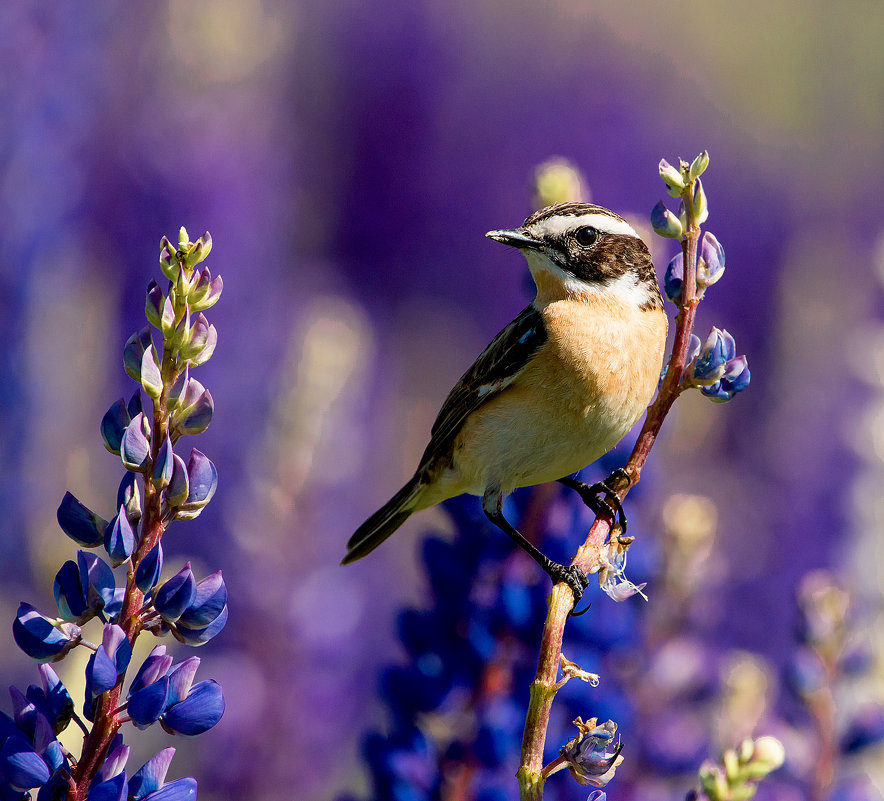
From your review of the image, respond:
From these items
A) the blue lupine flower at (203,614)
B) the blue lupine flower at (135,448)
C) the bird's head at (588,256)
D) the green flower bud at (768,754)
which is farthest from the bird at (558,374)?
the blue lupine flower at (135,448)

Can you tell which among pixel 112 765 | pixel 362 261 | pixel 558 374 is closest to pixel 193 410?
pixel 112 765

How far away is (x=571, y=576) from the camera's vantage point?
1949mm

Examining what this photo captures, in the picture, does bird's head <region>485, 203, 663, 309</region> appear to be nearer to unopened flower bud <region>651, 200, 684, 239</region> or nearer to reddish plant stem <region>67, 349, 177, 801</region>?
unopened flower bud <region>651, 200, 684, 239</region>

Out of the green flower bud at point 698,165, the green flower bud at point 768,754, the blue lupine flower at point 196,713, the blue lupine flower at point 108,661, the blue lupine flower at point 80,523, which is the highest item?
the green flower bud at point 698,165

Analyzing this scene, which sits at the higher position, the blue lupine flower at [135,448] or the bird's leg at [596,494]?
the bird's leg at [596,494]

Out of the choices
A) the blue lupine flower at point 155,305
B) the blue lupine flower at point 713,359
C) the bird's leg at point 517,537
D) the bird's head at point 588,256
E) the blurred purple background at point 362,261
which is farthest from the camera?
the blurred purple background at point 362,261

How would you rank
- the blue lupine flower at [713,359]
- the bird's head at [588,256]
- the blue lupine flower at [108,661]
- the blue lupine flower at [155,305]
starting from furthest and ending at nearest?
the bird's head at [588,256]
the blue lupine flower at [713,359]
the blue lupine flower at [155,305]
the blue lupine flower at [108,661]

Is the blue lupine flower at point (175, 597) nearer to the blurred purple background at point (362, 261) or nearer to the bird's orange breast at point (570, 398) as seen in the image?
the bird's orange breast at point (570, 398)

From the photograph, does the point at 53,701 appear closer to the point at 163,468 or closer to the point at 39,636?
the point at 39,636

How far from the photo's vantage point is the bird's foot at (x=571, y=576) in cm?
183

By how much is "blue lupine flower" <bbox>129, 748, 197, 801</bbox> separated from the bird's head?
1447 millimetres

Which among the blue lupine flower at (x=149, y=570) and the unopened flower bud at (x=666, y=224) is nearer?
the blue lupine flower at (x=149, y=570)

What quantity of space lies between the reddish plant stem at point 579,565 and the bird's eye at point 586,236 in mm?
857

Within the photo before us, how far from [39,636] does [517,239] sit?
145 centimetres
